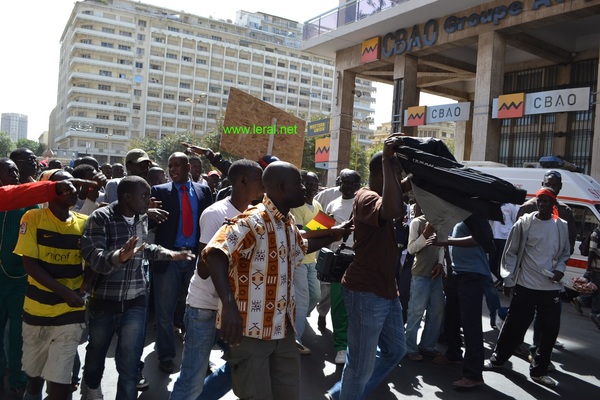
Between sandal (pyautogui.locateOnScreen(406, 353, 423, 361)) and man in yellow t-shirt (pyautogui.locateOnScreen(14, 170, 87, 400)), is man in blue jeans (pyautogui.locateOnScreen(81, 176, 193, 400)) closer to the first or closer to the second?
man in yellow t-shirt (pyautogui.locateOnScreen(14, 170, 87, 400))

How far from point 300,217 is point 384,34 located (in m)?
14.4

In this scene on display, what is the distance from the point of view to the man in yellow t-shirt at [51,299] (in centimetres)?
329

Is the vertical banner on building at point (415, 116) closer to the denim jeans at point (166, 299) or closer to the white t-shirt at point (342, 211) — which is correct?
the white t-shirt at point (342, 211)

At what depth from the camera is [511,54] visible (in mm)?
18781

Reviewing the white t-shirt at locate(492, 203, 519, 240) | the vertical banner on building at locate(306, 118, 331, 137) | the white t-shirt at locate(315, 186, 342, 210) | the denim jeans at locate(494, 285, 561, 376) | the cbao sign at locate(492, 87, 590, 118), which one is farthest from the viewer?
the vertical banner on building at locate(306, 118, 331, 137)

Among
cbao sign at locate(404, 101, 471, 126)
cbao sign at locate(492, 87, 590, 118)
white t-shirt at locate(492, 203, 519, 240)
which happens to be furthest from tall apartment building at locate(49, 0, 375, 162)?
white t-shirt at locate(492, 203, 519, 240)

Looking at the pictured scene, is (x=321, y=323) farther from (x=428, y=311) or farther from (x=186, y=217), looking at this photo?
(x=186, y=217)

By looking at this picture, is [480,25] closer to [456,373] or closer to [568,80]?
[568,80]

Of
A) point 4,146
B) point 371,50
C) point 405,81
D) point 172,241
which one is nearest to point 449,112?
point 405,81

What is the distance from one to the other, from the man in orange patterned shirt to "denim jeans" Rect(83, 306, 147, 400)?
1.13m

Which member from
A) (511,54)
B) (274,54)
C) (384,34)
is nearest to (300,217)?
(384,34)

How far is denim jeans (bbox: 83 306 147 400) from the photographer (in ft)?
11.4

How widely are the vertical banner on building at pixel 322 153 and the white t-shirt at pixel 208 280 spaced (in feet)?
58.9

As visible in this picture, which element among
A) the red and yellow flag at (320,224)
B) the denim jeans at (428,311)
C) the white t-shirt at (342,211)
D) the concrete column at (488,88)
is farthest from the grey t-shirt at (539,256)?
the concrete column at (488,88)
